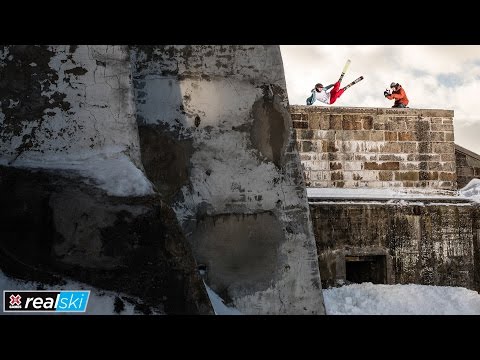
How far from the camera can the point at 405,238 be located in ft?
28.0

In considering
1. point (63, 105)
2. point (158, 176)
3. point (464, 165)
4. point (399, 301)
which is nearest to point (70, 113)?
point (63, 105)

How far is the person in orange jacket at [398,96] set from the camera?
33.8 ft

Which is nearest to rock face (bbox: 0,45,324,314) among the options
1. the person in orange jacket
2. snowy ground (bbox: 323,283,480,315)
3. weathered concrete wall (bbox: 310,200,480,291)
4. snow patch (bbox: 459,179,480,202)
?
snowy ground (bbox: 323,283,480,315)

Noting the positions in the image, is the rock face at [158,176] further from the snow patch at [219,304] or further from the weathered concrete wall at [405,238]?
→ the weathered concrete wall at [405,238]

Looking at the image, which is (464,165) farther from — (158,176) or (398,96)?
(158,176)

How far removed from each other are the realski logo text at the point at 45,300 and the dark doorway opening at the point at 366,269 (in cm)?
658

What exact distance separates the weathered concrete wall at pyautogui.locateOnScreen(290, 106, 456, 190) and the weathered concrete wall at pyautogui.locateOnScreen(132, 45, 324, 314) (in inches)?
200

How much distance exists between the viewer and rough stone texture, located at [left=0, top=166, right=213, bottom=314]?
8.14 feet

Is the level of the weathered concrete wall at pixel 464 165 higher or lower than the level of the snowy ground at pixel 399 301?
higher

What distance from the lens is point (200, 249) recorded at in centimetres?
367

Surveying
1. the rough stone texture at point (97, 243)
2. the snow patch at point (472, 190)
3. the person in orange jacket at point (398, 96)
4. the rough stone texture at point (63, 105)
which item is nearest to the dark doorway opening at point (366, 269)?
the snow patch at point (472, 190)

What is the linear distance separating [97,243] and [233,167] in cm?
156
